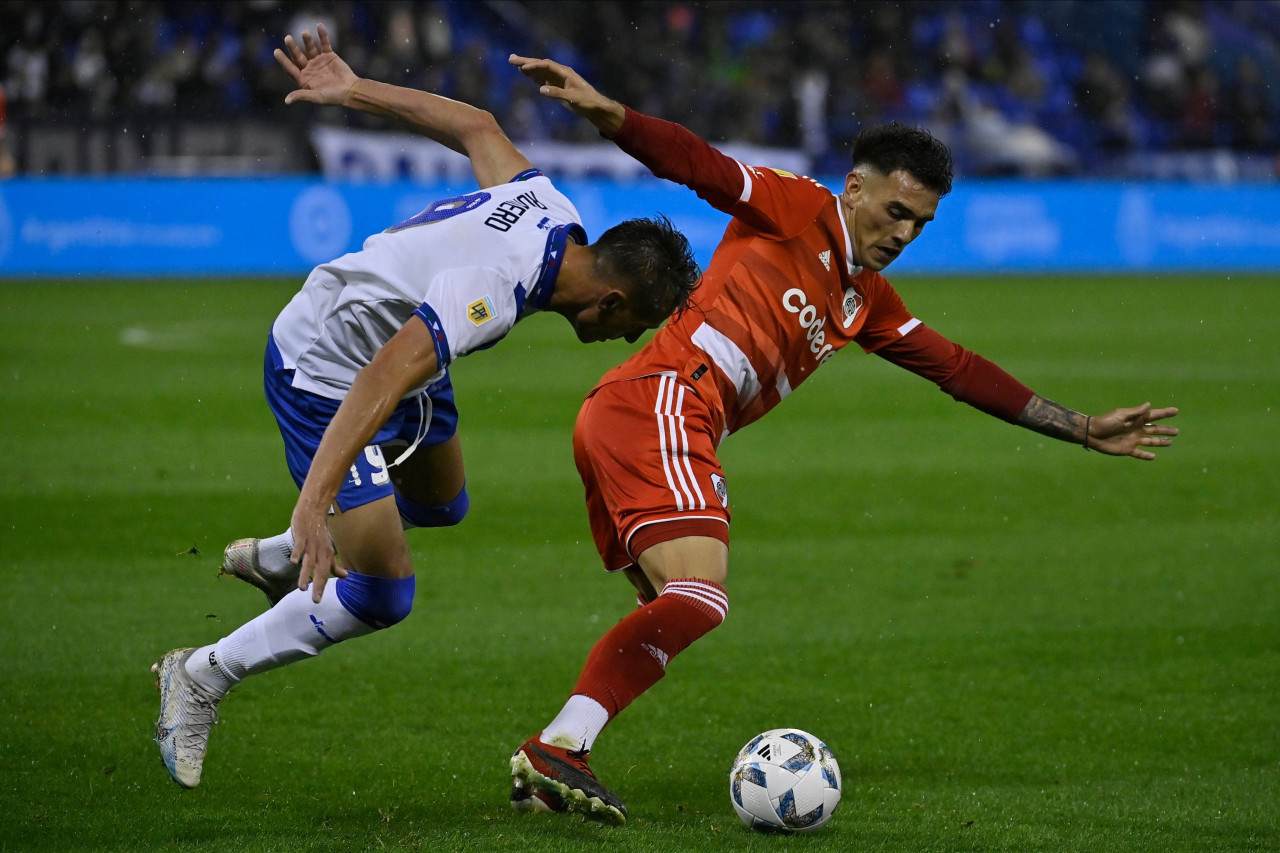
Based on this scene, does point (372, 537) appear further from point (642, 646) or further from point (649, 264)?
point (649, 264)

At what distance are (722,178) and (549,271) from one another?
2.53 feet

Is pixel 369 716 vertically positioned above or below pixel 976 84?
below

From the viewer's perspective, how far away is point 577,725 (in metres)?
3.66

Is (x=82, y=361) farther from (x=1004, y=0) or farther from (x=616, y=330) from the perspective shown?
(x=1004, y=0)

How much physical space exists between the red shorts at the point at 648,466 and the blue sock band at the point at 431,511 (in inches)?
20.8

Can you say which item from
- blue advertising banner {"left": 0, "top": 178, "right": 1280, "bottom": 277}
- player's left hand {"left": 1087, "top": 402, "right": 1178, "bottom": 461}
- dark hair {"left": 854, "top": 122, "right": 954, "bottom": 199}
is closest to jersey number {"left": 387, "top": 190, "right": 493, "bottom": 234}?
dark hair {"left": 854, "top": 122, "right": 954, "bottom": 199}

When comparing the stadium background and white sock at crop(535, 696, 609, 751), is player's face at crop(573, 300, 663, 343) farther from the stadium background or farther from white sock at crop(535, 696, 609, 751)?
the stadium background

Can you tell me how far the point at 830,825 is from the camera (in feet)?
12.7

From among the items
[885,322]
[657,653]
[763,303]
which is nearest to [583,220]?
[885,322]

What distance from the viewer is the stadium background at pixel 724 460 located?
427 centimetres

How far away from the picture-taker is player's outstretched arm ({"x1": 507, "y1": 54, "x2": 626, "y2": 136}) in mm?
3688

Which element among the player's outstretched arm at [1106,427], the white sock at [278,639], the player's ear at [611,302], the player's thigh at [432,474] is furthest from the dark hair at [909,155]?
the white sock at [278,639]

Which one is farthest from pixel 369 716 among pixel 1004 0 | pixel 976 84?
pixel 1004 0

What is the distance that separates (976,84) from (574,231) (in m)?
22.1
